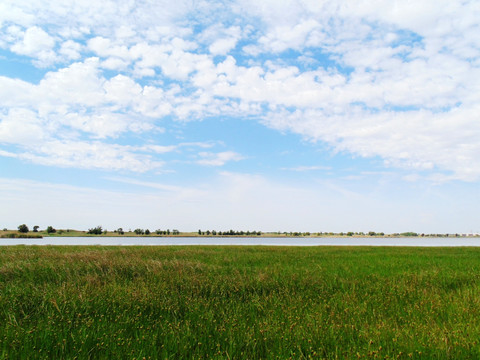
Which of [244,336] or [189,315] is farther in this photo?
[189,315]

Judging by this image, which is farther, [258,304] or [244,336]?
[258,304]

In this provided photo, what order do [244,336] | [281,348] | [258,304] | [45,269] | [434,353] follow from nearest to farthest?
[434,353] < [281,348] < [244,336] < [258,304] < [45,269]

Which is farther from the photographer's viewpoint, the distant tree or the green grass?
the distant tree

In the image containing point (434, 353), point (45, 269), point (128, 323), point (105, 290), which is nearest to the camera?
point (434, 353)

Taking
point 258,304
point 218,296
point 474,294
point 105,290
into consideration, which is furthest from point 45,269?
point 474,294

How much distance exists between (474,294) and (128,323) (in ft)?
30.1

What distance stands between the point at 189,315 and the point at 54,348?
2.46 meters

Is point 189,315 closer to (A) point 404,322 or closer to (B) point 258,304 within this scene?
(B) point 258,304

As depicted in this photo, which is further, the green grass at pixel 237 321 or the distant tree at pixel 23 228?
the distant tree at pixel 23 228

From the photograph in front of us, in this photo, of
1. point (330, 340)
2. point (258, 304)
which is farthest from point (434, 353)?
point (258, 304)

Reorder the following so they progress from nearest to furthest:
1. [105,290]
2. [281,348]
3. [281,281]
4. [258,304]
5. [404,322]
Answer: [281,348] < [404,322] < [258,304] < [105,290] < [281,281]

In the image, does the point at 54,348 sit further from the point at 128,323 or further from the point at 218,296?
the point at 218,296

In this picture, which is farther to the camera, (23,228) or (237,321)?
(23,228)

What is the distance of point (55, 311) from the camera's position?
20.8 feet
